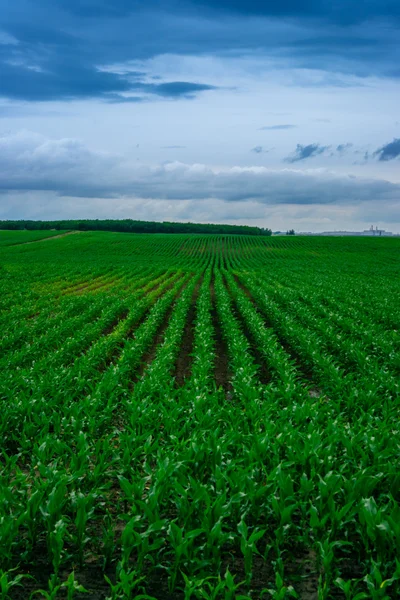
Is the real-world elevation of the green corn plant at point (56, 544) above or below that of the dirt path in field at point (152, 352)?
above

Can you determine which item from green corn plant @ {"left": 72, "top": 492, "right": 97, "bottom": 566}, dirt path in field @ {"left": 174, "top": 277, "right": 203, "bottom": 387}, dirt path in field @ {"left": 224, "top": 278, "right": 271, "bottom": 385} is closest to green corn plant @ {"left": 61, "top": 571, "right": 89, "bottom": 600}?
green corn plant @ {"left": 72, "top": 492, "right": 97, "bottom": 566}

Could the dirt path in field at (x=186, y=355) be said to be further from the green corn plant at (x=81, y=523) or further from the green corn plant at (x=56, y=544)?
the green corn plant at (x=56, y=544)

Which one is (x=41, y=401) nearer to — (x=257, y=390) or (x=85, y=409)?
(x=85, y=409)

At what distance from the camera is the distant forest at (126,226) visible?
15638 centimetres

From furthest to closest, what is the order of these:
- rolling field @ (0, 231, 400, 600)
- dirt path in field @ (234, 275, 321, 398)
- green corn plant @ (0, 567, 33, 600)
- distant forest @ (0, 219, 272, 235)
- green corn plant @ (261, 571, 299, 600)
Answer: distant forest @ (0, 219, 272, 235), dirt path in field @ (234, 275, 321, 398), rolling field @ (0, 231, 400, 600), green corn plant @ (0, 567, 33, 600), green corn plant @ (261, 571, 299, 600)

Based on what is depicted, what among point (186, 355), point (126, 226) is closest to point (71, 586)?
point (186, 355)

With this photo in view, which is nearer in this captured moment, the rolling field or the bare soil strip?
the rolling field

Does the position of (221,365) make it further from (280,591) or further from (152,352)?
(280,591)

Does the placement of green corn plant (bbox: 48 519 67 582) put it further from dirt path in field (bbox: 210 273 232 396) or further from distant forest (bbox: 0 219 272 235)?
distant forest (bbox: 0 219 272 235)

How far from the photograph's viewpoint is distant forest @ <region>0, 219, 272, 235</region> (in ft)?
513

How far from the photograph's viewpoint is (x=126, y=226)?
532ft

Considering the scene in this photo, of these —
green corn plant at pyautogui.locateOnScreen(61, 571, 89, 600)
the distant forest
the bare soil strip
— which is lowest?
the bare soil strip

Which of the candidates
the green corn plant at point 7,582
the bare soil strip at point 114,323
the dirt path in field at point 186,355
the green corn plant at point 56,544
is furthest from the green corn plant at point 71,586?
the bare soil strip at point 114,323

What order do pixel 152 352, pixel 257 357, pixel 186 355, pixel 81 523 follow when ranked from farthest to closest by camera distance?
pixel 152 352 < pixel 186 355 < pixel 257 357 < pixel 81 523
